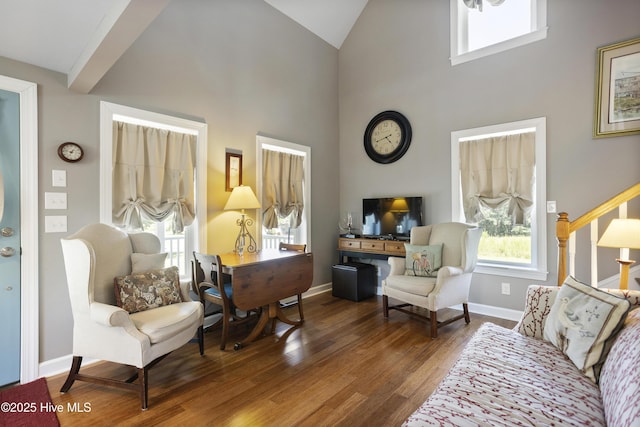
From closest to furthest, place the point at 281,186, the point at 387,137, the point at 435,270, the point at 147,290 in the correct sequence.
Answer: the point at 147,290
the point at 435,270
the point at 281,186
the point at 387,137

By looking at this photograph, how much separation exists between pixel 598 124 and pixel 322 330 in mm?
3244

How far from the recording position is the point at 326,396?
193 cm

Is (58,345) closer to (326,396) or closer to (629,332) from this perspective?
(326,396)

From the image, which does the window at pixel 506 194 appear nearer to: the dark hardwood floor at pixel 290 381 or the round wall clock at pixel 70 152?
the dark hardwood floor at pixel 290 381

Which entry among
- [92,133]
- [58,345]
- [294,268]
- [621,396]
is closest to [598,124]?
[621,396]

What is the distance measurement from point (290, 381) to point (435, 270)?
1.86 metres

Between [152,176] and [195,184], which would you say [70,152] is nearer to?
[152,176]

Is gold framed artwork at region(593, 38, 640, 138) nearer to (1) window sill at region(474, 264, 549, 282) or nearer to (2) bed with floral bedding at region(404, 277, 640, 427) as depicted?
(1) window sill at region(474, 264, 549, 282)

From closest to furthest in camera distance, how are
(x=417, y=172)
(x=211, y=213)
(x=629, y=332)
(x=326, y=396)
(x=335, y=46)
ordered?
(x=629, y=332)
(x=326, y=396)
(x=211, y=213)
(x=417, y=172)
(x=335, y=46)

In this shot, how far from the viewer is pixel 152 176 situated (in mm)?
2734

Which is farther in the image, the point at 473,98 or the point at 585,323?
the point at 473,98

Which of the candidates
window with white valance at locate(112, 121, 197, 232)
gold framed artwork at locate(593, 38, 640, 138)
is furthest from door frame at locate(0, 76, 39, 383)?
gold framed artwork at locate(593, 38, 640, 138)

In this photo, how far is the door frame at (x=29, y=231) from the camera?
211cm

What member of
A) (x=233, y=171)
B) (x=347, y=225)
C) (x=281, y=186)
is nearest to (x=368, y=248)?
(x=347, y=225)
